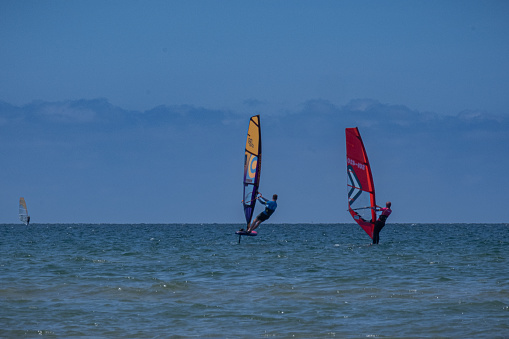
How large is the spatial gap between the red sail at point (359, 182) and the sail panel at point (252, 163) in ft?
14.7

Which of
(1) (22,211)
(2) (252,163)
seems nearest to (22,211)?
(1) (22,211)

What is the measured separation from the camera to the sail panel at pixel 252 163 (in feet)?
91.7

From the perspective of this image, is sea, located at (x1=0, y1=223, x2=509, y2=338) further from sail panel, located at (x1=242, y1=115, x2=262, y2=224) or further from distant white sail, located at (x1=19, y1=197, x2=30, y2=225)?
distant white sail, located at (x1=19, y1=197, x2=30, y2=225)

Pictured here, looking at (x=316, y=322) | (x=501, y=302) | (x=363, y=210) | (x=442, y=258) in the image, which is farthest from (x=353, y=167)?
(x=316, y=322)

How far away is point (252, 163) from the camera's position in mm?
28266

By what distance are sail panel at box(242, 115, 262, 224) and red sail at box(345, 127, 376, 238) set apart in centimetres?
447

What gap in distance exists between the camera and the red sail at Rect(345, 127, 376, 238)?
29109 millimetres

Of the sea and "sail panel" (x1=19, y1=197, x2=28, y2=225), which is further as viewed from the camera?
"sail panel" (x1=19, y1=197, x2=28, y2=225)

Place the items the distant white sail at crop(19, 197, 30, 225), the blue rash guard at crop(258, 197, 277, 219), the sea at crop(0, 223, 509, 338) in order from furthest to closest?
the distant white sail at crop(19, 197, 30, 225) → the blue rash guard at crop(258, 197, 277, 219) → the sea at crop(0, 223, 509, 338)

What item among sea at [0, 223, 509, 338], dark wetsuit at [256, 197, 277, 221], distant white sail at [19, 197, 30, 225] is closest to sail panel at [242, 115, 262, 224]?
dark wetsuit at [256, 197, 277, 221]

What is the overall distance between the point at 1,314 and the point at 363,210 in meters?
20.3

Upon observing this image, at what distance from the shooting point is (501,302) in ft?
41.3

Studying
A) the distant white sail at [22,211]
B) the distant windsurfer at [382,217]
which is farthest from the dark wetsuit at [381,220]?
the distant white sail at [22,211]

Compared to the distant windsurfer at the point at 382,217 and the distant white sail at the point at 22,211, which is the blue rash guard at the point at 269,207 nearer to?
the distant windsurfer at the point at 382,217
